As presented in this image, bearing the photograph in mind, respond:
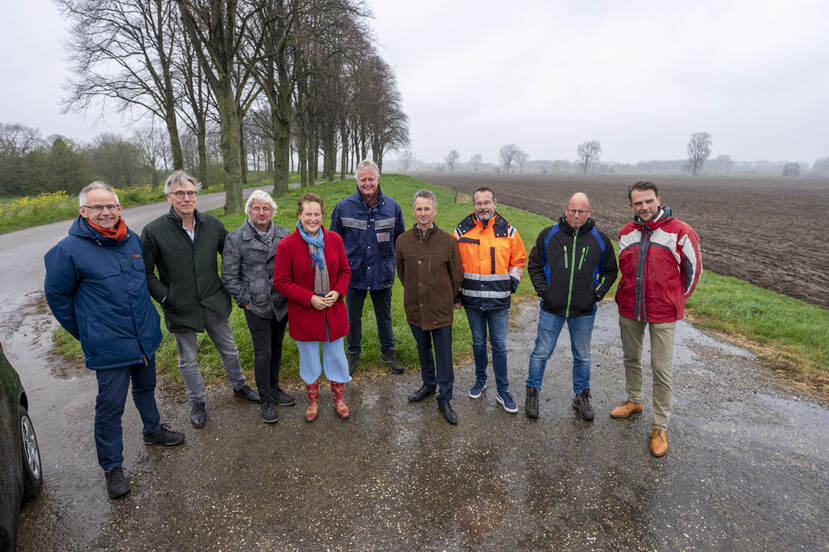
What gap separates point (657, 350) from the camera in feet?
12.2

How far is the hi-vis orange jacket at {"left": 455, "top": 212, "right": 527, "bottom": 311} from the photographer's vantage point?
12.9 feet

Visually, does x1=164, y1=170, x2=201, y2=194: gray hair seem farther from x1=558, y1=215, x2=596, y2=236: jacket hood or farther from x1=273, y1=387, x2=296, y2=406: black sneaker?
x1=558, y1=215, x2=596, y2=236: jacket hood

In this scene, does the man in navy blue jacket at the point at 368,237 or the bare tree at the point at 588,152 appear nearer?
the man in navy blue jacket at the point at 368,237

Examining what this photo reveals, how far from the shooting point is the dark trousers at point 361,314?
4.90m

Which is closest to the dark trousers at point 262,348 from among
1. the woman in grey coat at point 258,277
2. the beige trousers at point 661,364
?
the woman in grey coat at point 258,277

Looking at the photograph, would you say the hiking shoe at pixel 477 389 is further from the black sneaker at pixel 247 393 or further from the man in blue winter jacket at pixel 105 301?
the man in blue winter jacket at pixel 105 301

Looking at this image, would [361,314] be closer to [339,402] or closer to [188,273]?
[339,402]

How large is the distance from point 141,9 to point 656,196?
2620 cm

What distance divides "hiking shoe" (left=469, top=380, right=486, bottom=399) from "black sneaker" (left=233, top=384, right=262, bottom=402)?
2.31 metres

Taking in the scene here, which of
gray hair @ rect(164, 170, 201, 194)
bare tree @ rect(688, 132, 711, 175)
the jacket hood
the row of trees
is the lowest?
the jacket hood

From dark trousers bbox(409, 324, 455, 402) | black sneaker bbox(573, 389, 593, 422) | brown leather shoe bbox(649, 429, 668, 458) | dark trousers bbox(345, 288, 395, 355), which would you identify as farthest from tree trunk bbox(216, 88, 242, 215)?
brown leather shoe bbox(649, 429, 668, 458)

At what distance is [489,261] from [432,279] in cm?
60

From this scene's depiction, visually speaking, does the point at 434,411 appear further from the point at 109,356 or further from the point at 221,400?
the point at 109,356

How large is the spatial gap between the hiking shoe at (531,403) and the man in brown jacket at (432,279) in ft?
2.50
